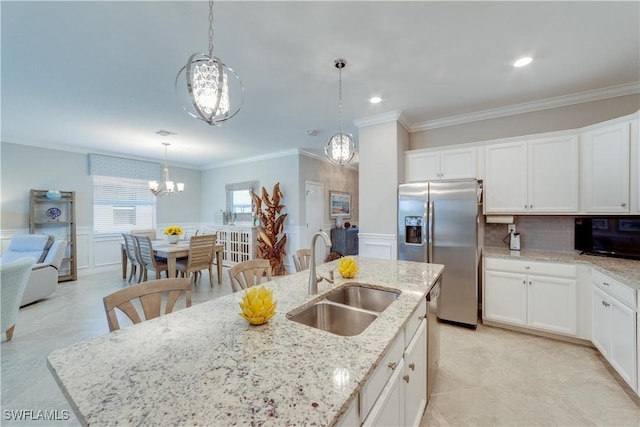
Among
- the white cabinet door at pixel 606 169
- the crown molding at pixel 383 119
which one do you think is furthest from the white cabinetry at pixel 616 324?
the crown molding at pixel 383 119

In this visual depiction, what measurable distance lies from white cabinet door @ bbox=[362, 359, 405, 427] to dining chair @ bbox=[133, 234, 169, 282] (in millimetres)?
3923

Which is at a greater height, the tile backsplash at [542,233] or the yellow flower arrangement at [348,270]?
the tile backsplash at [542,233]

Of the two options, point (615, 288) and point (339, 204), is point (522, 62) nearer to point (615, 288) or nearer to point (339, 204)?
point (615, 288)

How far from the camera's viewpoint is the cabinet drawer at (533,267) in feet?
8.27

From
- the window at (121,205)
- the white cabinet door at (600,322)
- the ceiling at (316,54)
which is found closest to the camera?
the ceiling at (316,54)

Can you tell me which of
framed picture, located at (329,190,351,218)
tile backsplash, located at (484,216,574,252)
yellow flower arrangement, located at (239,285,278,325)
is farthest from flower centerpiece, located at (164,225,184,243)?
tile backsplash, located at (484,216,574,252)

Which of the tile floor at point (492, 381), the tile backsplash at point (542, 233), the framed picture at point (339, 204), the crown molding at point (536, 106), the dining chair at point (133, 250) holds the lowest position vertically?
the tile floor at point (492, 381)

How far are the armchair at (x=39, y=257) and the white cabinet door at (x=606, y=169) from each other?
689 centimetres

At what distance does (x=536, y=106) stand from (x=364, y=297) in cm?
326

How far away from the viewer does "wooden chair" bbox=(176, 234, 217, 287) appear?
4.02m

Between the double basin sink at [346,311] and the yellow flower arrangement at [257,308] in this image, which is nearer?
the yellow flower arrangement at [257,308]

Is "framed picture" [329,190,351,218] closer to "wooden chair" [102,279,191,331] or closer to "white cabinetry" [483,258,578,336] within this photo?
"white cabinetry" [483,258,578,336]

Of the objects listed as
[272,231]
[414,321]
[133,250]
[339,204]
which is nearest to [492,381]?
[414,321]

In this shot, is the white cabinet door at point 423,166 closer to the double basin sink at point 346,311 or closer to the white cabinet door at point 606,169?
the white cabinet door at point 606,169
